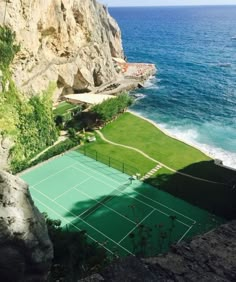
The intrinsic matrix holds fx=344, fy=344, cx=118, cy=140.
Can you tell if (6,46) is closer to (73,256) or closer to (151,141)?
(151,141)

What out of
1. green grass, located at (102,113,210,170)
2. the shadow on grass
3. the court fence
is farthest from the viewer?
green grass, located at (102,113,210,170)

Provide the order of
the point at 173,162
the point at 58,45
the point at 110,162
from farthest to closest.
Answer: the point at 58,45 → the point at 173,162 → the point at 110,162

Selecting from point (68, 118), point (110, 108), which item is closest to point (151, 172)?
point (110, 108)

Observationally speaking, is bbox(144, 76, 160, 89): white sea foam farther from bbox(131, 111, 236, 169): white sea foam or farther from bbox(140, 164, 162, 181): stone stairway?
bbox(140, 164, 162, 181): stone stairway

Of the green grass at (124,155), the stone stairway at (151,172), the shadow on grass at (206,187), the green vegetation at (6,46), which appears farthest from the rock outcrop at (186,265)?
the green vegetation at (6,46)

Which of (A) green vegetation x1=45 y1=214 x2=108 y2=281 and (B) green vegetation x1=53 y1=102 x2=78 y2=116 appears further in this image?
(B) green vegetation x1=53 y1=102 x2=78 y2=116

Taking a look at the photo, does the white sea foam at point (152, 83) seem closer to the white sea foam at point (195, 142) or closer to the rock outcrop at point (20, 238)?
the white sea foam at point (195, 142)

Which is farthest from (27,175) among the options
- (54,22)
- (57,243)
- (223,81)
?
(223,81)

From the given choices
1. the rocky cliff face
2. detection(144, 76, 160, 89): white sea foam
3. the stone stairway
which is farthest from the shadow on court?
detection(144, 76, 160, 89): white sea foam
